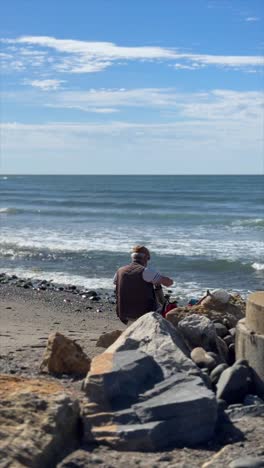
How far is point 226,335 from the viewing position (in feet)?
24.5

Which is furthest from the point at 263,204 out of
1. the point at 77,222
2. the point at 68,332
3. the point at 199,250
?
the point at 68,332

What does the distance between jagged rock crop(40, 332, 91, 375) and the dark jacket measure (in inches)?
56.3

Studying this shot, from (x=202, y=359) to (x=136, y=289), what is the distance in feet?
5.64

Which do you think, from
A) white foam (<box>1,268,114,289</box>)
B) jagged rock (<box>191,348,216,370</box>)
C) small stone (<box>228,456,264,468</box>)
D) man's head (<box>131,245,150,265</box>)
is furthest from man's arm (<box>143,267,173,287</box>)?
white foam (<box>1,268,114,289</box>)

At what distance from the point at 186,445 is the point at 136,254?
3224mm

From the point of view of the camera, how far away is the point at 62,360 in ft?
22.3

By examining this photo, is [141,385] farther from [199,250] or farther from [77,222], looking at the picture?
[77,222]

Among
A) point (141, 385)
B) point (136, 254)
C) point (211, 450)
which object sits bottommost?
point (211, 450)

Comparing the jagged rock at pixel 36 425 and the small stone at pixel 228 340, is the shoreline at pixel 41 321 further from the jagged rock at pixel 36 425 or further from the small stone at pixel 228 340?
the small stone at pixel 228 340

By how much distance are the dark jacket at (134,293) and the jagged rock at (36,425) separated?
2.67 metres

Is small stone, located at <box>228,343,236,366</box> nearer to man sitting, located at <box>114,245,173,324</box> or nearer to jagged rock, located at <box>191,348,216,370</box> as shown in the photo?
jagged rock, located at <box>191,348,216,370</box>

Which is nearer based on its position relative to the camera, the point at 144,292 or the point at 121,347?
the point at 121,347

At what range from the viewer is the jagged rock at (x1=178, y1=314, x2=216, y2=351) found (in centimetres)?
702

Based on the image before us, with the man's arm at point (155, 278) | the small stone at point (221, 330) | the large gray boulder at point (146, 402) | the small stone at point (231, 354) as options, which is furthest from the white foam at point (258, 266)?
the large gray boulder at point (146, 402)
